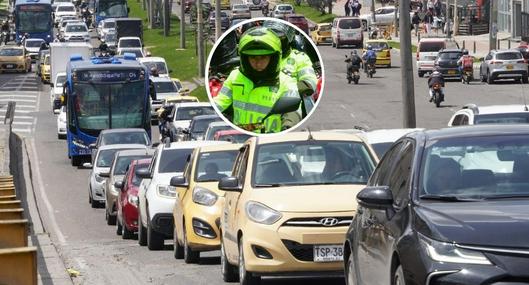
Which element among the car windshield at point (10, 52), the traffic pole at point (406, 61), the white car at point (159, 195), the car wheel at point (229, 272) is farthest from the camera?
the car windshield at point (10, 52)

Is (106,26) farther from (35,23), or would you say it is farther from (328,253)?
(328,253)

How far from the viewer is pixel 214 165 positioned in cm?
1909

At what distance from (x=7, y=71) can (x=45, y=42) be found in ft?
27.9

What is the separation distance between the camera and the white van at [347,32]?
278 feet

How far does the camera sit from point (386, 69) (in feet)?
242

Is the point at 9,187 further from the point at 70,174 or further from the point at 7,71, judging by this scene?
the point at 7,71

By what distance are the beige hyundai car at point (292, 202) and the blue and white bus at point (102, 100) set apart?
92.9 ft

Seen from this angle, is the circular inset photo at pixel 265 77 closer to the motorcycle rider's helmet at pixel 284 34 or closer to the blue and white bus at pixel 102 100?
the motorcycle rider's helmet at pixel 284 34

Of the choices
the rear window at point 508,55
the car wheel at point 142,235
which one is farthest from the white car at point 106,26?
the car wheel at point 142,235

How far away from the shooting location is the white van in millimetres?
84688

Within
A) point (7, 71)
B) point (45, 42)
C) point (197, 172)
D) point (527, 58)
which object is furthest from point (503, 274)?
point (45, 42)

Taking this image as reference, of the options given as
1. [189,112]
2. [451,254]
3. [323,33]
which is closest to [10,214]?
[451,254]

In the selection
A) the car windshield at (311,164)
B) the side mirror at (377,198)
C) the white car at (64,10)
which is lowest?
the white car at (64,10)

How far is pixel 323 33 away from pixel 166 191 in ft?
232
